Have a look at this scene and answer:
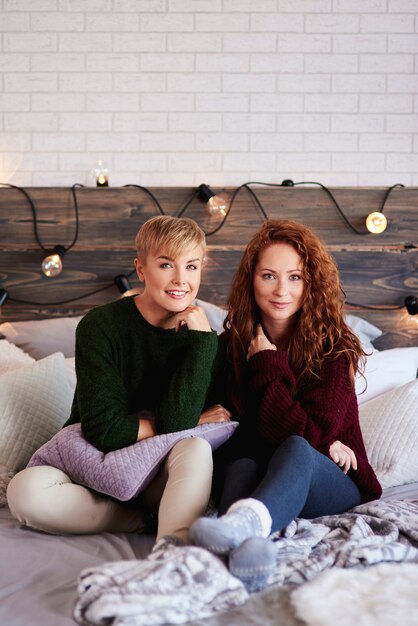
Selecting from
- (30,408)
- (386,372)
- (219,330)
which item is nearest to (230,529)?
(30,408)

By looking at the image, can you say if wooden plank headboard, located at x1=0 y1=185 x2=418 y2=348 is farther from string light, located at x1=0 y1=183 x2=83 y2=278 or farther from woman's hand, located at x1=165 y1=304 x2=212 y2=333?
woman's hand, located at x1=165 y1=304 x2=212 y2=333

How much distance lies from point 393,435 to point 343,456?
1.28 ft

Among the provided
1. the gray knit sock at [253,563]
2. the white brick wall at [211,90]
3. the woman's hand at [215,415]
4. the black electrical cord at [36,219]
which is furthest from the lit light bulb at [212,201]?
the gray knit sock at [253,563]

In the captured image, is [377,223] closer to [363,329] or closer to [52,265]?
[363,329]

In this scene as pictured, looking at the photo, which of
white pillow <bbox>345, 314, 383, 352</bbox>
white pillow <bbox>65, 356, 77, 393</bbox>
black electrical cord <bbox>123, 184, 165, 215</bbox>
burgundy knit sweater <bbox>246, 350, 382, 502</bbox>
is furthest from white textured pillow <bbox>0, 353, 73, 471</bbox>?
white pillow <bbox>345, 314, 383, 352</bbox>

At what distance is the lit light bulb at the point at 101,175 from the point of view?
10.2 feet

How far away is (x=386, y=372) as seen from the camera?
97.7 inches

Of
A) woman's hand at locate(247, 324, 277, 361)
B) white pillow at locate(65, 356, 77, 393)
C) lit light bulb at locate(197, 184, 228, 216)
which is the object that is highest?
lit light bulb at locate(197, 184, 228, 216)

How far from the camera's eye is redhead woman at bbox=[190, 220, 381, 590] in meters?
1.61

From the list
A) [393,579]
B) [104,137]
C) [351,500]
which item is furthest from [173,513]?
[104,137]

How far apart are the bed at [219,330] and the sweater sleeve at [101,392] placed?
0.78ft

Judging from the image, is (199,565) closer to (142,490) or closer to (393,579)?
(393,579)

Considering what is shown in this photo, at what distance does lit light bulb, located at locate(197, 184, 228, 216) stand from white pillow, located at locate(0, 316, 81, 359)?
2.55 feet

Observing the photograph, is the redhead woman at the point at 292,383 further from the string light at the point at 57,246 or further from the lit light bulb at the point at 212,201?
the string light at the point at 57,246
